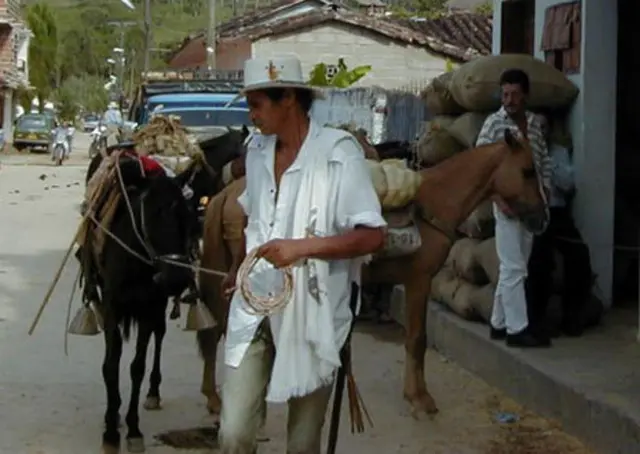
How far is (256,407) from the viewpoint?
5.05 metres

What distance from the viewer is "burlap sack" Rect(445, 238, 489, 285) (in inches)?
421

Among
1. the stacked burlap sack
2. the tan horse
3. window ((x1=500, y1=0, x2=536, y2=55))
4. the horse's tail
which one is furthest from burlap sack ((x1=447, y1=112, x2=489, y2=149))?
the horse's tail

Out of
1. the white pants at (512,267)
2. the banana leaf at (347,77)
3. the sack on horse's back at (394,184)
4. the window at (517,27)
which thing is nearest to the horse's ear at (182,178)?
the sack on horse's back at (394,184)

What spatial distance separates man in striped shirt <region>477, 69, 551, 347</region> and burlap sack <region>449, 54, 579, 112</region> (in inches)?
42.1

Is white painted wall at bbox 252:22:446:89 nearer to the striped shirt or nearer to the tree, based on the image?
the striped shirt

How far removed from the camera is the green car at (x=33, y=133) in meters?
57.2

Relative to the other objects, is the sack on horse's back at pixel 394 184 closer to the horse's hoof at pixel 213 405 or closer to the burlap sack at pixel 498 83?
the horse's hoof at pixel 213 405

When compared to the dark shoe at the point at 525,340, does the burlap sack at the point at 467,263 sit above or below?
above

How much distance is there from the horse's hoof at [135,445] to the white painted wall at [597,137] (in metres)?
4.58

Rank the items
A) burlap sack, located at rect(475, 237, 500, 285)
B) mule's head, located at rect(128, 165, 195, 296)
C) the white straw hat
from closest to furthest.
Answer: the white straw hat → mule's head, located at rect(128, 165, 195, 296) → burlap sack, located at rect(475, 237, 500, 285)

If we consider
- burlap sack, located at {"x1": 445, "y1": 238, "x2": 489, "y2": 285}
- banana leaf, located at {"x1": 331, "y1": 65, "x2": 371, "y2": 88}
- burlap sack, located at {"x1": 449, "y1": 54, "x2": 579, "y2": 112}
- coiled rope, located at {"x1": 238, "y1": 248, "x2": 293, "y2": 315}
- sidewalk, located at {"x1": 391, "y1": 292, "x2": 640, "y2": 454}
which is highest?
banana leaf, located at {"x1": 331, "y1": 65, "x2": 371, "y2": 88}

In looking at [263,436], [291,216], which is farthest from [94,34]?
[291,216]

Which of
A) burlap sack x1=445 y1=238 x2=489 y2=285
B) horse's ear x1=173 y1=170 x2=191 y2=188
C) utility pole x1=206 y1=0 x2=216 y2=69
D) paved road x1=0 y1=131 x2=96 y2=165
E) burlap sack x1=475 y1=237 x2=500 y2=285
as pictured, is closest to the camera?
horse's ear x1=173 y1=170 x2=191 y2=188

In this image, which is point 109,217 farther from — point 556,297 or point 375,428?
point 556,297
